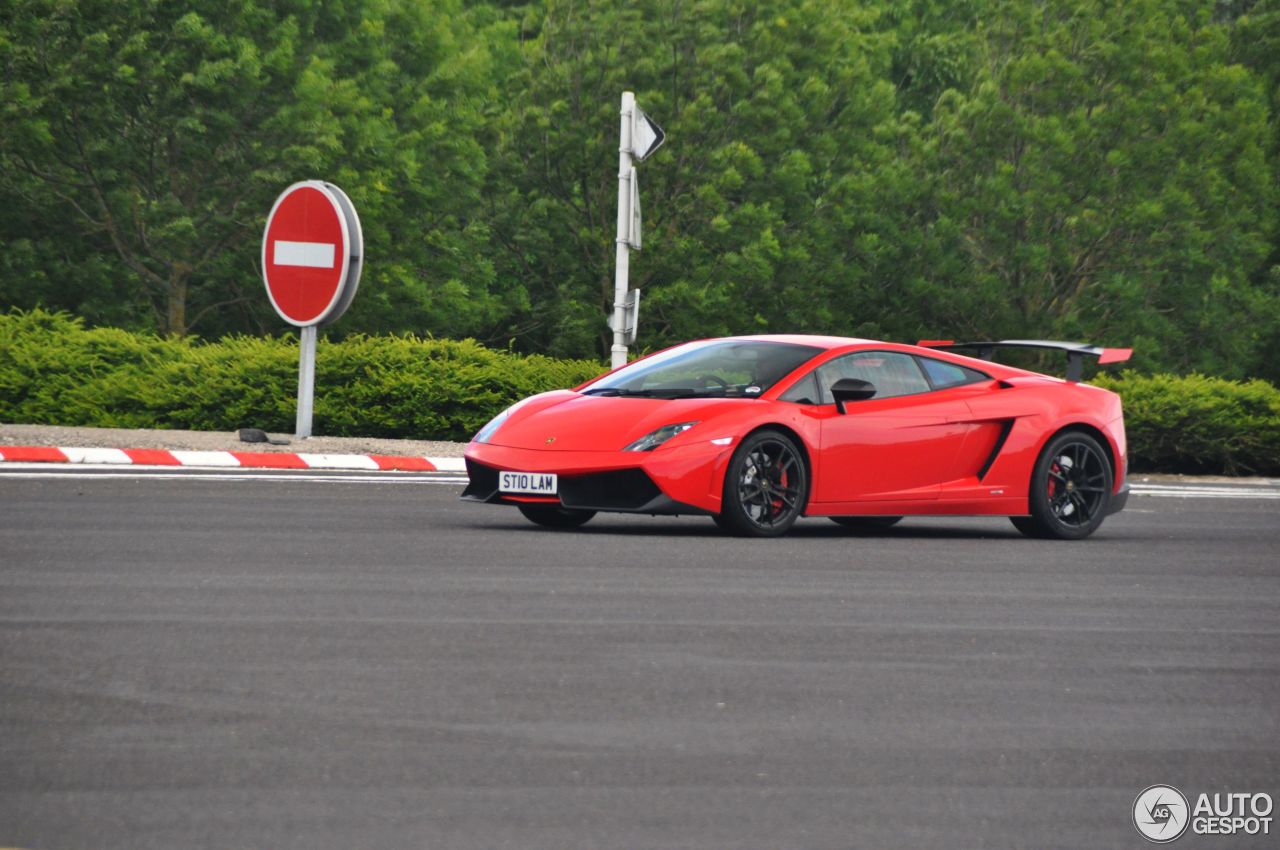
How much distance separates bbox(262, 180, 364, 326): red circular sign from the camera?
2036 centimetres

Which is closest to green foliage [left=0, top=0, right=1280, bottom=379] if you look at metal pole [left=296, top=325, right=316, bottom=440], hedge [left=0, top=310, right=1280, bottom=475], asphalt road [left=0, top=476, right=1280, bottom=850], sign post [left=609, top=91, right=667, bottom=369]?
sign post [left=609, top=91, right=667, bottom=369]

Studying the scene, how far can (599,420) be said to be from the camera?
41.3 feet

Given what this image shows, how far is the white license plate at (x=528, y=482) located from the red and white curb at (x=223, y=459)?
633 centimetres

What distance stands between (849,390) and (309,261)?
A: 903 cm

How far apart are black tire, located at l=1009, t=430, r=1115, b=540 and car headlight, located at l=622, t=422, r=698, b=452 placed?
9.03ft

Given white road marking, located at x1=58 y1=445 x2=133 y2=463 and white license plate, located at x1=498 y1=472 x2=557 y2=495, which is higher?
white license plate, located at x1=498 y1=472 x2=557 y2=495

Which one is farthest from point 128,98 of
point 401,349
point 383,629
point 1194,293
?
point 383,629

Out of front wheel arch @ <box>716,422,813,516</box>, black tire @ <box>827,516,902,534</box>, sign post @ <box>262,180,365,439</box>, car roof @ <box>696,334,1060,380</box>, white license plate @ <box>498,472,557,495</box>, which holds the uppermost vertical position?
sign post @ <box>262,180,365,439</box>

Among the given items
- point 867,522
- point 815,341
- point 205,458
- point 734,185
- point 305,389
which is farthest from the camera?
point 734,185

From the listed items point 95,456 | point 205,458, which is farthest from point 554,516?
point 95,456

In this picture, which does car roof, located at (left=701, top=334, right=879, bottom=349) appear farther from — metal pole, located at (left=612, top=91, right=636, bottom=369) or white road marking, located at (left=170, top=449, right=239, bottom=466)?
metal pole, located at (left=612, top=91, right=636, bottom=369)

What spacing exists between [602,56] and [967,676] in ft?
140

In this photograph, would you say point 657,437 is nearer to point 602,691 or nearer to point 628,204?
point 602,691

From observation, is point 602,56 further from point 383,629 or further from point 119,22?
point 383,629
